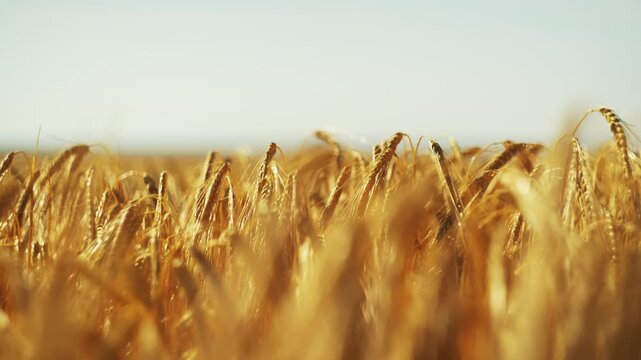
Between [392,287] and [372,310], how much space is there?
0.18ft

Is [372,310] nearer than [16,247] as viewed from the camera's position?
Yes

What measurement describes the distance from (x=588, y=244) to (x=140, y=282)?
97 cm

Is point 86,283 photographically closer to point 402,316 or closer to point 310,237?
point 310,237

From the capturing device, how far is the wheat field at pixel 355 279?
1.04 meters

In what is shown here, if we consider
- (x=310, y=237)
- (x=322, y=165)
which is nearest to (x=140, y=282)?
(x=310, y=237)

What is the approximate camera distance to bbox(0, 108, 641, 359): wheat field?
3.40 ft

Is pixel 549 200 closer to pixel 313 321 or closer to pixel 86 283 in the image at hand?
pixel 313 321

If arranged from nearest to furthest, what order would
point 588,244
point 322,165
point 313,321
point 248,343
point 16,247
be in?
point 313,321
point 248,343
point 588,244
point 16,247
point 322,165

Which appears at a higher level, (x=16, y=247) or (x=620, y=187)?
(x=620, y=187)

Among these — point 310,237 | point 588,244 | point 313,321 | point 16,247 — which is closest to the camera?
point 313,321

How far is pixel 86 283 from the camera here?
1456 millimetres

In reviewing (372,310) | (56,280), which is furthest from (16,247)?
(372,310)

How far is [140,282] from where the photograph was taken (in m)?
1.23

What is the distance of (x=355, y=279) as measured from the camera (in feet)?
3.56
